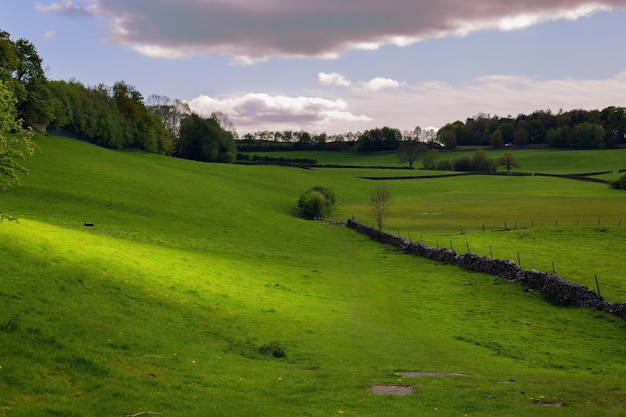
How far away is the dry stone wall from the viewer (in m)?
31.9

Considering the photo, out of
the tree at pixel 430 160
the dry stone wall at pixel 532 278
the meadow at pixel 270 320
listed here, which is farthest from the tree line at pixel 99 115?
the tree at pixel 430 160

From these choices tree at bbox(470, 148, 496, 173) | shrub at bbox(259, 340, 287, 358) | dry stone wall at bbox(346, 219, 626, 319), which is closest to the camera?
shrub at bbox(259, 340, 287, 358)

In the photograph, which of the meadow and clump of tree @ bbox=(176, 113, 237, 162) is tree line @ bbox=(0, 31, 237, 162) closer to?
clump of tree @ bbox=(176, 113, 237, 162)

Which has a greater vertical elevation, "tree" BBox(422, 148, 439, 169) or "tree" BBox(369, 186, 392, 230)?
"tree" BBox(422, 148, 439, 169)

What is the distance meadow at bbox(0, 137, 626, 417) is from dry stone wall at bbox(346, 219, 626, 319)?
0.81 metres

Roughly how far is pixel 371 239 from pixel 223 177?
183 feet

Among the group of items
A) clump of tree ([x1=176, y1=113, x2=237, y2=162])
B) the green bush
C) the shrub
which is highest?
clump of tree ([x1=176, y1=113, x2=237, y2=162])

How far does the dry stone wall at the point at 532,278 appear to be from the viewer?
105 feet

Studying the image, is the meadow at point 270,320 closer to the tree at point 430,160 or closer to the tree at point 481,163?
the tree at point 481,163

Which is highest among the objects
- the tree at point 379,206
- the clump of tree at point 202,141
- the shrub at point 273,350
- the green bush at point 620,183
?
the clump of tree at point 202,141

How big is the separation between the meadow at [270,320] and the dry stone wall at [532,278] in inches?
31.7

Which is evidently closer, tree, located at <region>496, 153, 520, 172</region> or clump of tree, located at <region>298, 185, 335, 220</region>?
clump of tree, located at <region>298, 185, 335, 220</region>

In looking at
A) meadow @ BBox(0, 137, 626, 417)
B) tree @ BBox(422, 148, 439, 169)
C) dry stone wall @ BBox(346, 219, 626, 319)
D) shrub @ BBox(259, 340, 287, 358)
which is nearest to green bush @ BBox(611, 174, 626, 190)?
meadow @ BBox(0, 137, 626, 417)

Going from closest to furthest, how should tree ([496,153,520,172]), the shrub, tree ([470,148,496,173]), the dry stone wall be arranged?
the shrub → the dry stone wall → tree ([496,153,520,172]) → tree ([470,148,496,173])
